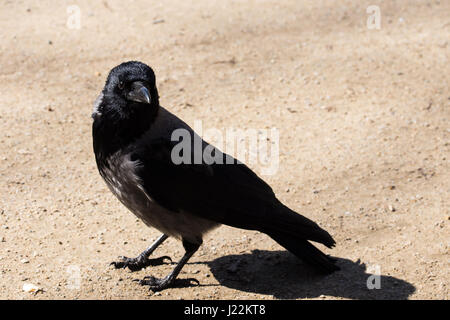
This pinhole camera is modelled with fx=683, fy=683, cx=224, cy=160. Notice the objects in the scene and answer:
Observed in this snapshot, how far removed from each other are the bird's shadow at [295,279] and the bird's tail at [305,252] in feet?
0.24

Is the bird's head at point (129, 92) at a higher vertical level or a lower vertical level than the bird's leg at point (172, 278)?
higher

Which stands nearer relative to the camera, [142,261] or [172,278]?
[172,278]

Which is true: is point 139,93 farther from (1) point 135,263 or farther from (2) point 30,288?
(2) point 30,288

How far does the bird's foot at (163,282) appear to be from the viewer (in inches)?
207

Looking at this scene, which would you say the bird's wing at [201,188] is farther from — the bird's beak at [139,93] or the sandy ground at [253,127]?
the sandy ground at [253,127]

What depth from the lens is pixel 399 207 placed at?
6.27 meters

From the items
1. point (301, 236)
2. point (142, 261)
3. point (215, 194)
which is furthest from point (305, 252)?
point (142, 261)

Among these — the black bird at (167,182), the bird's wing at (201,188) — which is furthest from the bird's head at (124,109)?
the bird's wing at (201,188)

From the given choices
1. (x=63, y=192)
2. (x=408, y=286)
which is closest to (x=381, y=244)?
(x=408, y=286)

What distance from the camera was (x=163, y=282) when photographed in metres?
5.28

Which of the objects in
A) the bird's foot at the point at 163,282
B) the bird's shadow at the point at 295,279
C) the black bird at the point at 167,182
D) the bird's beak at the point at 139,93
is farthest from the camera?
the bird's foot at the point at 163,282

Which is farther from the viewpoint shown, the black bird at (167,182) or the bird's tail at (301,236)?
the bird's tail at (301,236)

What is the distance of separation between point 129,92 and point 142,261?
1455 millimetres

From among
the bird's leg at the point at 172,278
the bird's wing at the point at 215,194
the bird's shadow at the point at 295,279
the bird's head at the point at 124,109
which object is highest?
the bird's head at the point at 124,109
